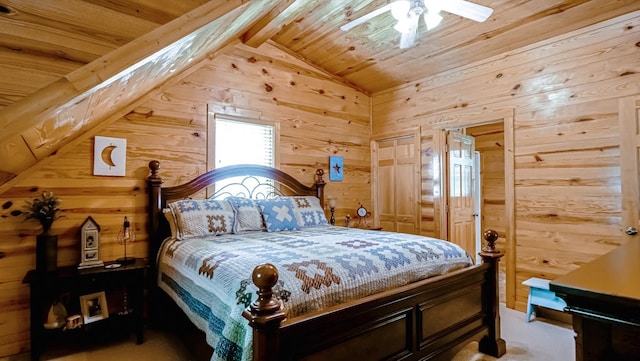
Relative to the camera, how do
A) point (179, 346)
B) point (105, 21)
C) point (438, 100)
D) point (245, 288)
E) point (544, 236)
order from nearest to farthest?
point (105, 21) → point (245, 288) → point (179, 346) → point (544, 236) → point (438, 100)

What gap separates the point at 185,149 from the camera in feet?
11.6

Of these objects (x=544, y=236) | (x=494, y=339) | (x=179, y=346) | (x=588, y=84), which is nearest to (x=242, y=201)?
(x=179, y=346)

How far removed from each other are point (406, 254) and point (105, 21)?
1.95 metres

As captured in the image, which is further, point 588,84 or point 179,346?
point 588,84

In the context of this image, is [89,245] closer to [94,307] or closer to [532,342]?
[94,307]

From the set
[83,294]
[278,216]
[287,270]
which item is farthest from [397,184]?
[83,294]

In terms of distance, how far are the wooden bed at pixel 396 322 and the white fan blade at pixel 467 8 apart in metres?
1.55

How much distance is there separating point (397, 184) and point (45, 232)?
12.4 feet

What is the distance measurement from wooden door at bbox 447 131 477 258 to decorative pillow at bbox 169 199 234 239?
2641 mm

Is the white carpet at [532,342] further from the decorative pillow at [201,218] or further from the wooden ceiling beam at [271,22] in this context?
the wooden ceiling beam at [271,22]

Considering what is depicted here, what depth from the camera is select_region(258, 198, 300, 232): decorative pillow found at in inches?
132

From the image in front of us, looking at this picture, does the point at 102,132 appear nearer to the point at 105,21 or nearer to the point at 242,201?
the point at 242,201

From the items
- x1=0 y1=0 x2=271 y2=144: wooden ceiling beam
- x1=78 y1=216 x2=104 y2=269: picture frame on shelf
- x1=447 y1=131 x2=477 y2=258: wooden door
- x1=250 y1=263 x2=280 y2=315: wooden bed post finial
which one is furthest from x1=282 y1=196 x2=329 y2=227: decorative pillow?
x1=0 y1=0 x2=271 y2=144: wooden ceiling beam

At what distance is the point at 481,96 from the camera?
382 centimetres
